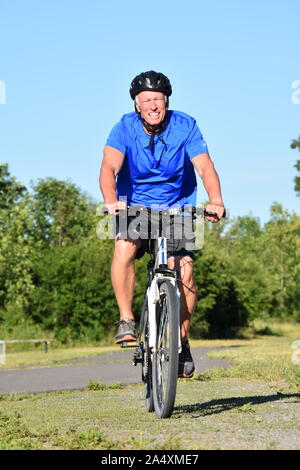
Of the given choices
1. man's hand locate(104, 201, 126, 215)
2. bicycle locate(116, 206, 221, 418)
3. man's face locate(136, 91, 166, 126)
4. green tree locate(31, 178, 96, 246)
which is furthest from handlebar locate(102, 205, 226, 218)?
green tree locate(31, 178, 96, 246)

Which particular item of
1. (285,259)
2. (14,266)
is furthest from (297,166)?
(14,266)

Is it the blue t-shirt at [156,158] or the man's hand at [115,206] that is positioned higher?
the blue t-shirt at [156,158]

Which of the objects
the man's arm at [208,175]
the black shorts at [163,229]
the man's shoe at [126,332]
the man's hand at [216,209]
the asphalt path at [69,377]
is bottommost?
the asphalt path at [69,377]

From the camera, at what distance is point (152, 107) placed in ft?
22.0

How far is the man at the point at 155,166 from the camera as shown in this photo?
21.9 feet

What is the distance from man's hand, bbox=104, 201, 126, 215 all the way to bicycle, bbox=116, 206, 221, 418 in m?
0.43

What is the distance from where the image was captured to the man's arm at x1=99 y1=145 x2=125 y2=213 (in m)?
6.43

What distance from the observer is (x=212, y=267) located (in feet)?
144

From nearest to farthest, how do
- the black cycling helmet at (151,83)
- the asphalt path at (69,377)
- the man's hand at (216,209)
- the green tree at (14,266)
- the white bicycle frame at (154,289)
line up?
the man's hand at (216,209) < the white bicycle frame at (154,289) < the black cycling helmet at (151,83) < the asphalt path at (69,377) < the green tree at (14,266)

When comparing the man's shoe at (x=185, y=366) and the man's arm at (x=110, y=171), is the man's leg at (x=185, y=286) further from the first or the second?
the man's arm at (x=110, y=171)

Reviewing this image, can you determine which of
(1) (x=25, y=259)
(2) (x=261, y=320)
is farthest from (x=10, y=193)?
(1) (x=25, y=259)

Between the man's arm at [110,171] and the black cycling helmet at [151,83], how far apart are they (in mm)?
559

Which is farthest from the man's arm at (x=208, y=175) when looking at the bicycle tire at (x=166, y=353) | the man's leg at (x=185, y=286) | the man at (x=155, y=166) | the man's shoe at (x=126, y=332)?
the man's shoe at (x=126, y=332)

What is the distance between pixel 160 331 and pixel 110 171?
1.32 m
